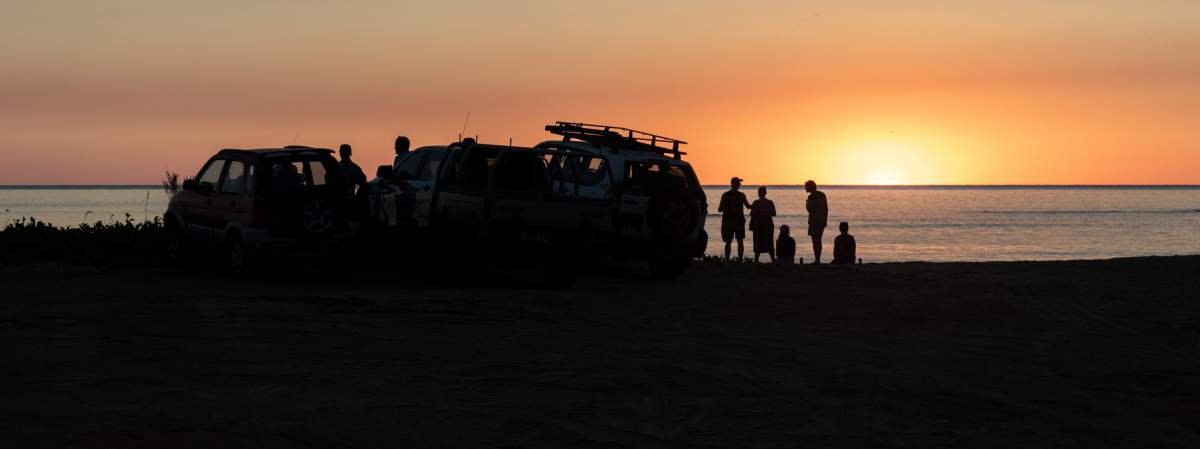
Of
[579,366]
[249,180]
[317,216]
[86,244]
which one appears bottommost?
[579,366]

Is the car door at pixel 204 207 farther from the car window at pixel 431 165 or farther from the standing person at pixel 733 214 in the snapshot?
the standing person at pixel 733 214

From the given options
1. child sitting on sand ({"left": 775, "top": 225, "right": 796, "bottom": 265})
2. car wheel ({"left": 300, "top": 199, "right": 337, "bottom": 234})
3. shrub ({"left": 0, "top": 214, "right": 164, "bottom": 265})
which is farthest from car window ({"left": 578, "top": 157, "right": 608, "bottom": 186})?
child sitting on sand ({"left": 775, "top": 225, "right": 796, "bottom": 265})

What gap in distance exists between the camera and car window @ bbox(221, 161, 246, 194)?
16.6 m

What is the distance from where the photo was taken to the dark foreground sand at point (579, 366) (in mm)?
7520

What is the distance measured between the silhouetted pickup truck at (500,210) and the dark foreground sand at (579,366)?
59 centimetres

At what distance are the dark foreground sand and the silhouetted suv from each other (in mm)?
631

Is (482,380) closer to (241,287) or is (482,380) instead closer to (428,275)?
(241,287)

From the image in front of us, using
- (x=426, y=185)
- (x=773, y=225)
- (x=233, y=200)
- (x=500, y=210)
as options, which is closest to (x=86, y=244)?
(x=233, y=200)

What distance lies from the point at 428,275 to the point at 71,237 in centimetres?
692

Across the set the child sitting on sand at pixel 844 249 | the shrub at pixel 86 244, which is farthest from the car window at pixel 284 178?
the child sitting on sand at pixel 844 249

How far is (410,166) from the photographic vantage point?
18.4 metres

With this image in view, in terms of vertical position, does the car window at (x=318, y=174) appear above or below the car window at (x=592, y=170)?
below

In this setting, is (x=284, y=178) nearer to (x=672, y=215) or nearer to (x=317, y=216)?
(x=317, y=216)

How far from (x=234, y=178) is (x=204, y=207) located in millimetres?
845
